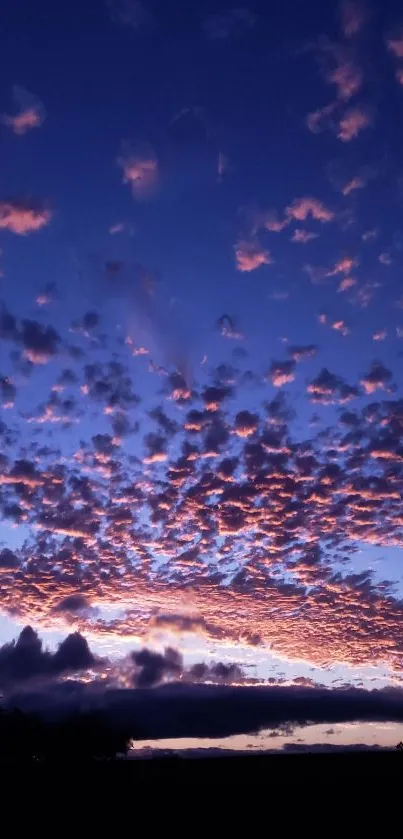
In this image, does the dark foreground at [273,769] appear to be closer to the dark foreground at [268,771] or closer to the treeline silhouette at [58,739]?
the dark foreground at [268,771]

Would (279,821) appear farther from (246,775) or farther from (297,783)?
(246,775)

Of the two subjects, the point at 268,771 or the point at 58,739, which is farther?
the point at 58,739

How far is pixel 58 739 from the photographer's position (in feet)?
219

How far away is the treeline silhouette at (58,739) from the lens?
209 feet

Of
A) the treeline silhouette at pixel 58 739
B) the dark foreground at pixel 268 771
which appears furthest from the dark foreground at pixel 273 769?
the treeline silhouette at pixel 58 739

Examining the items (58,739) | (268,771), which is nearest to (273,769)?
(268,771)

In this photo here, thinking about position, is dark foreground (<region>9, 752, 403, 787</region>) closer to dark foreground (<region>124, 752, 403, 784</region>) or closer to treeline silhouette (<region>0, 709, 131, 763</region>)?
dark foreground (<region>124, 752, 403, 784</region>)

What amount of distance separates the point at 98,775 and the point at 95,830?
22.8 ft

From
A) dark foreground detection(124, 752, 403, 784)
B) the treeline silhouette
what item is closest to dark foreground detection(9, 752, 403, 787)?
dark foreground detection(124, 752, 403, 784)

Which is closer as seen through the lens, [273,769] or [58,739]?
[273,769]

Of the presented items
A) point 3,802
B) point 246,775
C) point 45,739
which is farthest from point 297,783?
point 45,739

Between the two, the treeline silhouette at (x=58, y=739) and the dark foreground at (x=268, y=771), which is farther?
the treeline silhouette at (x=58, y=739)

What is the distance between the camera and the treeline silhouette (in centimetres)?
6381

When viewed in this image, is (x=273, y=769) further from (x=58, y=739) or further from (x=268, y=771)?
(x=58, y=739)
